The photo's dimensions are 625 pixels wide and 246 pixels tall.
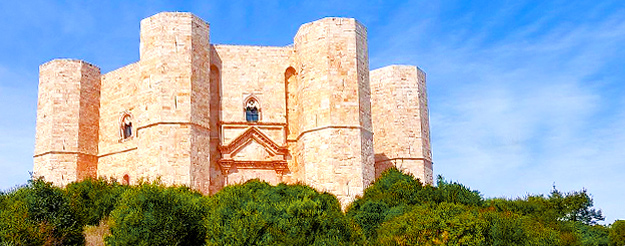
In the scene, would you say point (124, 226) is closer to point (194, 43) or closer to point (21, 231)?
point (21, 231)

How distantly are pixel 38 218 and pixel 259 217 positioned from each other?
6448 mm

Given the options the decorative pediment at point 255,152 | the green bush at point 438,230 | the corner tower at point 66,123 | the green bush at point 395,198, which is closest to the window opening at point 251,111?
the decorative pediment at point 255,152

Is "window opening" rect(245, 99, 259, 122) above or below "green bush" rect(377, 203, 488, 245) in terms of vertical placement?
above

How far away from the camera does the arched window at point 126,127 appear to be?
84.8 ft

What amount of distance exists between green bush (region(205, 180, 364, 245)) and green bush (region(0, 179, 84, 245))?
4.26 meters

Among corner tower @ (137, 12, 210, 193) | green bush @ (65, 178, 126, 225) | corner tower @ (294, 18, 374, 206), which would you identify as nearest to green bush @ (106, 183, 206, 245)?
green bush @ (65, 178, 126, 225)

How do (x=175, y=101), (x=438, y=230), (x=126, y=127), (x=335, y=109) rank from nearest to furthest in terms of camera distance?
(x=438, y=230) < (x=175, y=101) < (x=335, y=109) < (x=126, y=127)

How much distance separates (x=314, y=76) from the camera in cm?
2377

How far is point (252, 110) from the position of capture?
1001 inches

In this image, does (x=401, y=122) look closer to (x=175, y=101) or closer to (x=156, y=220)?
(x=175, y=101)

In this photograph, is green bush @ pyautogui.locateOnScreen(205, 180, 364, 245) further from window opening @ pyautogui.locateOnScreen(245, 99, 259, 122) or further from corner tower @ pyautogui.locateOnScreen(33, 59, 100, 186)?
corner tower @ pyautogui.locateOnScreen(33, 59, 100, 186)

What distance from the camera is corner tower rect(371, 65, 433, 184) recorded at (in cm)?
2762

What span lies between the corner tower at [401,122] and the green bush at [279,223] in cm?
1213

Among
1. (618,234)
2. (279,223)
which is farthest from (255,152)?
(618,234)
